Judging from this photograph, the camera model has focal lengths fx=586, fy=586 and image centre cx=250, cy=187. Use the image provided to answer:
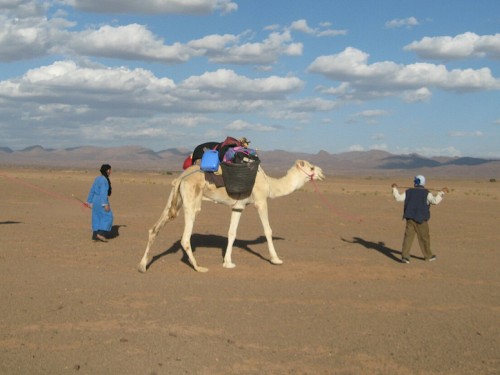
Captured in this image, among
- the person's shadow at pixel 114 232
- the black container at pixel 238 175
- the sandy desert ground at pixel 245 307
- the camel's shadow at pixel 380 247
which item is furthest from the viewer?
the person's shadow at pixel 114 232

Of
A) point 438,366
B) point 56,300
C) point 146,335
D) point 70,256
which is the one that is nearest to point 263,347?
point 146,335

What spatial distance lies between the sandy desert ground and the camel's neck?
141 cm

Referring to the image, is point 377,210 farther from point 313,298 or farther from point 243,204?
point 313,298

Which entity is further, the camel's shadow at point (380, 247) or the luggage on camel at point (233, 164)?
the camel's shadow at point (380, 247)

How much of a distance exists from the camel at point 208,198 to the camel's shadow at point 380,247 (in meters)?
2.63

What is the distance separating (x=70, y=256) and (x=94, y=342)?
558 cm

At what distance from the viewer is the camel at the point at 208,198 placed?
10523 millimetres

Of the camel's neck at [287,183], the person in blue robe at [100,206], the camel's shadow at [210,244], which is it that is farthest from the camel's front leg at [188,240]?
the person in blue robe at [100,206]

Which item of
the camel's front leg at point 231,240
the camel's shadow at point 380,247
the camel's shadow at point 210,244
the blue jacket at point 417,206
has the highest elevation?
the blue jacket at point 417,206

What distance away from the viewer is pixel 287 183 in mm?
12141

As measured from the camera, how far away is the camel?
10523 millimetres

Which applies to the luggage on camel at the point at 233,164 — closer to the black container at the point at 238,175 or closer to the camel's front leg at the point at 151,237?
the black container at the point at 238,175

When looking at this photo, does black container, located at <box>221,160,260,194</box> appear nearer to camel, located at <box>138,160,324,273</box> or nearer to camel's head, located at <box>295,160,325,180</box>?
camel, located at <box>138,160,324,273</box>

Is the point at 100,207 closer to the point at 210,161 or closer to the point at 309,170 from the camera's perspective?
the point at 210,161
